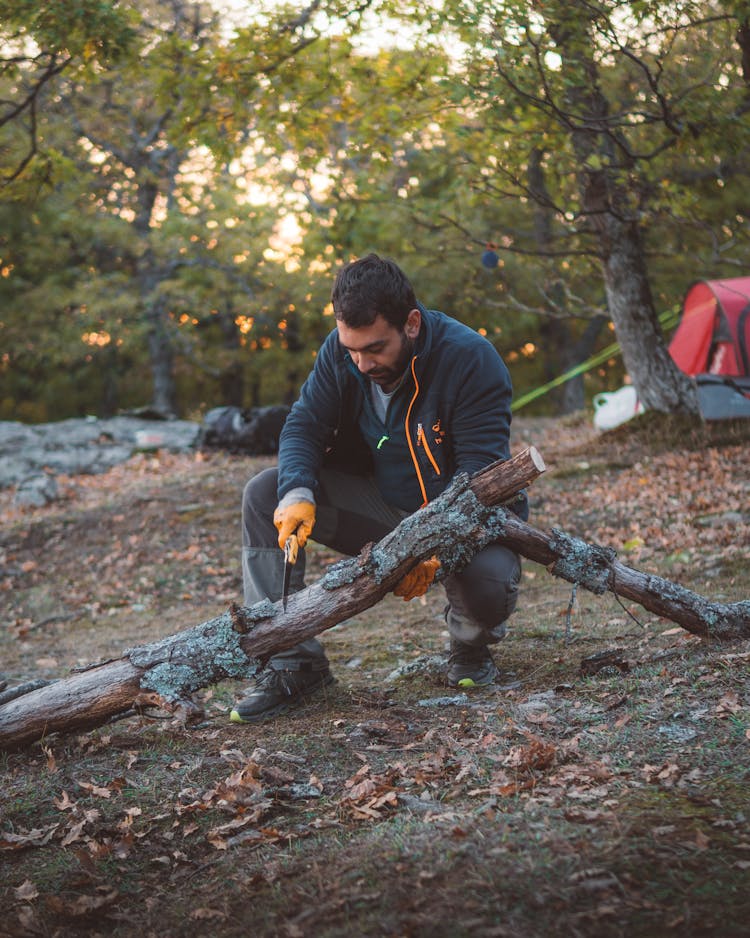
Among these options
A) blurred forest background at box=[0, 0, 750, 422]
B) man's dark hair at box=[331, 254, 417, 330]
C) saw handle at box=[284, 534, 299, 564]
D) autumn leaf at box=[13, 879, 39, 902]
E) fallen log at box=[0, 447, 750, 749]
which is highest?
blurred forest background at box=[0, 0, 750, 422]

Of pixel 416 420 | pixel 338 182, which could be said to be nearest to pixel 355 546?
pixel 416 420

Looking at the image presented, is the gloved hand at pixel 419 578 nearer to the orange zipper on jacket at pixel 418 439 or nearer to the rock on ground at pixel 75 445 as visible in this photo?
the orange zipper on jacket at pixel 418 439

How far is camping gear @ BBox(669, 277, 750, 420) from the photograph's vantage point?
8812mm

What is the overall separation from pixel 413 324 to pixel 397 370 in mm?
204

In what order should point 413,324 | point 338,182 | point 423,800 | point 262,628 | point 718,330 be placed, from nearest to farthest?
point 423,800 → point 262,628 → point 413,324 → point 338,182 → point 718,330

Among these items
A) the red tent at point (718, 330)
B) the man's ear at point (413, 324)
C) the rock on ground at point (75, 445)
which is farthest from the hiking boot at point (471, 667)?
the rock on ground at point (75, 445)

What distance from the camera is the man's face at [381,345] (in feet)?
11.4

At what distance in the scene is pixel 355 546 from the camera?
397 centimetres

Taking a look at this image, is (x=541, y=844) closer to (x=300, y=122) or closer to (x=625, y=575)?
(x=625, y=575)

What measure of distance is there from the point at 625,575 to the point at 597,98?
614cm

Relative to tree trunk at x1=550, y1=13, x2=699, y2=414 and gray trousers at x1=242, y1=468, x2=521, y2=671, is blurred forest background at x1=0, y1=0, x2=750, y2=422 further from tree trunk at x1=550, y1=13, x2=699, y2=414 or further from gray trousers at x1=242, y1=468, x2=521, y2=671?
gray trousers at x1=242, y1=468, x2=521, y2=671

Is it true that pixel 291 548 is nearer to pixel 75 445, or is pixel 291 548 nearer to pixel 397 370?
pixel 397 370

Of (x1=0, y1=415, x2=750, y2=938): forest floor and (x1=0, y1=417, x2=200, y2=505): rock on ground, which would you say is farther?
(x1=0, y1=417, x2=200, y2=505): rock on ground

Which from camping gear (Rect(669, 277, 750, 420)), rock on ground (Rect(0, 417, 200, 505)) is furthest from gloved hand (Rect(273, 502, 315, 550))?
rock on ground (Rect(0, 417, 200, 505))
